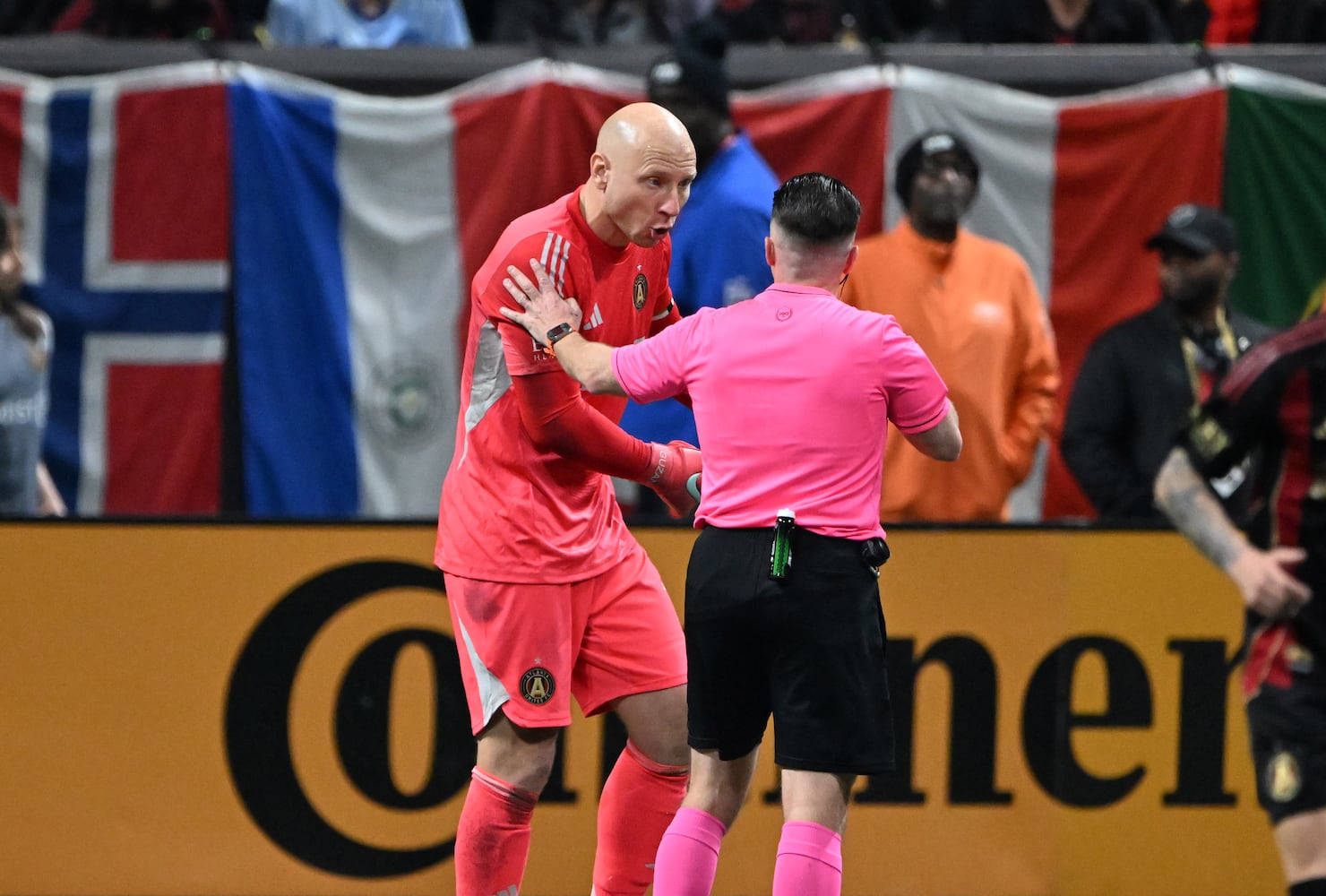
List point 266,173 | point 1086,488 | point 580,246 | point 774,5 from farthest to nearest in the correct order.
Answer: point 774,5 < point 266,173 < point 1086,488 < point 580,246

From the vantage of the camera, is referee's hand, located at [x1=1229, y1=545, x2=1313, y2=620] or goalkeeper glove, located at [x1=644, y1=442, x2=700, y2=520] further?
goalkeeper glove, located at [x1=644, y1=442, x2=700, y2=520]

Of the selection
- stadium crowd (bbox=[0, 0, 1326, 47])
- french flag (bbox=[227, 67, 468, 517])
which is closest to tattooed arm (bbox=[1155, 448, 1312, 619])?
french flag (bbox=[227, 67, 468, 517])

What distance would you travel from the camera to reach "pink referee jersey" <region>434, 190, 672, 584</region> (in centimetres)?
457

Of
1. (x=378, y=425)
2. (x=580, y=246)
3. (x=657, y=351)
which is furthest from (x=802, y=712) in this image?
(x=378, y=425)

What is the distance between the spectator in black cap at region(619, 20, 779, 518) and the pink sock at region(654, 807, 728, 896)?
1.93m

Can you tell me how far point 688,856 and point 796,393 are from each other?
114 centimetres

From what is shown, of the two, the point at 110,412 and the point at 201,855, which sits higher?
the point at 110,412

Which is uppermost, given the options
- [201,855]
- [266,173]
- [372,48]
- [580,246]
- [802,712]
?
[372,48]

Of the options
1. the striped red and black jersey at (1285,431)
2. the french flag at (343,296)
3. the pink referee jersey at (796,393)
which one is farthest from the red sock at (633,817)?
the french flag at (343,296)

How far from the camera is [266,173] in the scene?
8.52 meters

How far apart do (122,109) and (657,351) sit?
16.9 feet

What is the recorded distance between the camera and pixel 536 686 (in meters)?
4.64

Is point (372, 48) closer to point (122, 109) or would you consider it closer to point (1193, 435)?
point (122, 109)

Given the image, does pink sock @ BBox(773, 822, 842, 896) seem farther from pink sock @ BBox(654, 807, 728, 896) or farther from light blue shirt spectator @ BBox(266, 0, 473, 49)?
light blue shirt spectator @ BBox(266, 0, 473, 49)
